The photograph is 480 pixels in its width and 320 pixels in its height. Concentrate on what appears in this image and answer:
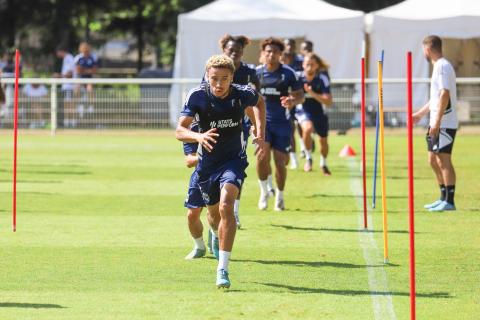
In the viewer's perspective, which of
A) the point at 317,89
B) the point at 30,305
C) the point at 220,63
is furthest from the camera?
the point at 317,89

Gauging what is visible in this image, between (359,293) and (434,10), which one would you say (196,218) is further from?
(434,10)

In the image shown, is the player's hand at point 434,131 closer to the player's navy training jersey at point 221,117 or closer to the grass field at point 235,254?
the grass field at point 235,254

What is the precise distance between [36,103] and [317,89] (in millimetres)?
13105

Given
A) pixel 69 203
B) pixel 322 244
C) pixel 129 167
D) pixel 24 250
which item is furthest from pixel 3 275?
pixel 129 167

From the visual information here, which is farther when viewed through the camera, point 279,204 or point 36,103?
point 36,103

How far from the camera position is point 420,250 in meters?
12.4

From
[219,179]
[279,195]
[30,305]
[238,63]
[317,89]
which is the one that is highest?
[238,63]

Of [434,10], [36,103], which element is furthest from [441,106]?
[36,103]

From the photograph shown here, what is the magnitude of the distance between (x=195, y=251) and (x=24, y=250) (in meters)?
1.77

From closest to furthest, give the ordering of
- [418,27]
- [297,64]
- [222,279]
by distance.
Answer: [222,279] < [297,64] < [418,27]

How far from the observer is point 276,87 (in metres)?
16.3

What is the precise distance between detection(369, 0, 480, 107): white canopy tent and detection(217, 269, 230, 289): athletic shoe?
73.2 feet

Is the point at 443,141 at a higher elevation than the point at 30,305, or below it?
higher

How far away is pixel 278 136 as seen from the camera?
16047 millimetres
